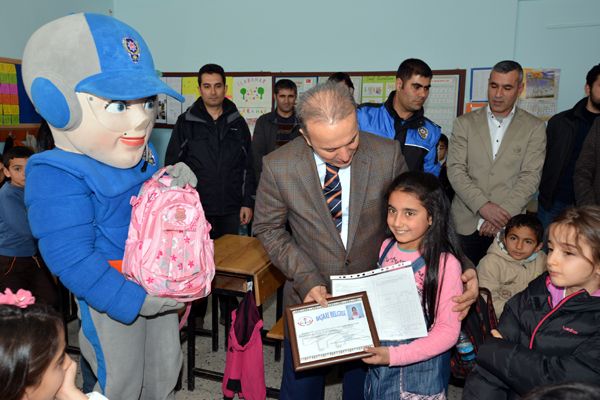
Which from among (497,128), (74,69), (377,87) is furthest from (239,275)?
(377,87)

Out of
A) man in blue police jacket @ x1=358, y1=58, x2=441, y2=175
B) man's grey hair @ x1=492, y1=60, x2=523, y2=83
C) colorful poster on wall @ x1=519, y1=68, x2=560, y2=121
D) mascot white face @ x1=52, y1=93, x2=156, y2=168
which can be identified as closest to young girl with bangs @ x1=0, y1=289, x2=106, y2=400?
mascot white face @ x1=52, y1=93, x2=156, y2=168

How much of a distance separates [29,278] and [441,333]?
263 centimetres

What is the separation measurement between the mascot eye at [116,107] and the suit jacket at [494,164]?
2.32 metres

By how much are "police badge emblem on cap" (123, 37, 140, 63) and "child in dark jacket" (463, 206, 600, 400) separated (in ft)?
5.18

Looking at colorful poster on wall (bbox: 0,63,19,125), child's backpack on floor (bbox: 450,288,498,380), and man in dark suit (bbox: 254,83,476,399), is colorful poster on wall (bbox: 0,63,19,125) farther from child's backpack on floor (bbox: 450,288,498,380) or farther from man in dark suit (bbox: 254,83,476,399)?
child's backpack on floor (bbox: 450,288,498,380)

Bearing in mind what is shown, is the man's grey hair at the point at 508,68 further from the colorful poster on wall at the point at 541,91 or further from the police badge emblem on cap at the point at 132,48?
the police badge emblem on cap at the point at 132,48

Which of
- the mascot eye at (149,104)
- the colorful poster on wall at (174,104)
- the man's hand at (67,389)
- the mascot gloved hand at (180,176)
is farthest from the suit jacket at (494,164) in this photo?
the colorful poster on wall at (174,104)

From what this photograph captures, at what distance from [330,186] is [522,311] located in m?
0.83

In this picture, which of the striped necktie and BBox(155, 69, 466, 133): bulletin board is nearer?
the striped necktie

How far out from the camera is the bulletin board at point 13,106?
14.2ft

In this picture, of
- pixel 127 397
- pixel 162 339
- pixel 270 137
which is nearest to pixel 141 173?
pixel 162 339

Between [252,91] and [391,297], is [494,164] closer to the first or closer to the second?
[391,297]

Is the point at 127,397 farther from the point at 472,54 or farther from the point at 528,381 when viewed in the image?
the point at 472,54

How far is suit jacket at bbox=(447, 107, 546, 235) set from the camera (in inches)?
119
